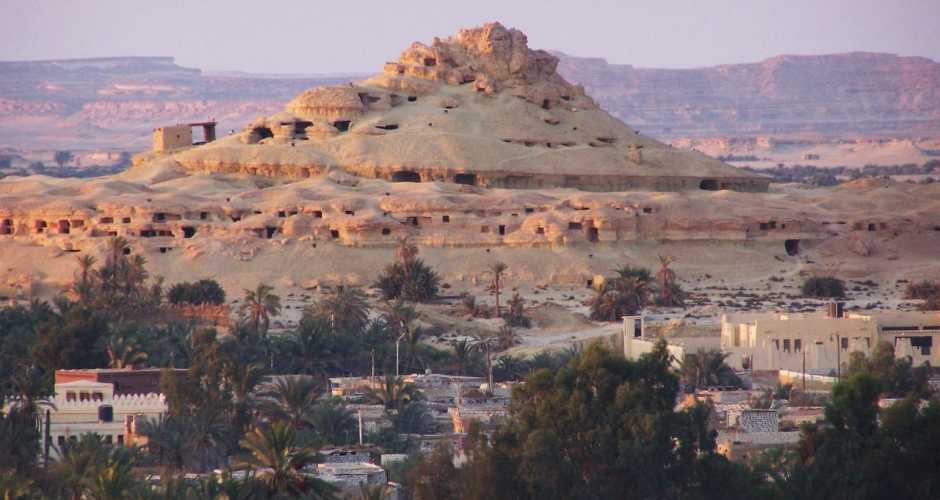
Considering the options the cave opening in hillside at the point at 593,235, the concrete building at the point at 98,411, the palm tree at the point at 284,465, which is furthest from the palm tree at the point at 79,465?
the cave opening in hillside at the point at 593,235

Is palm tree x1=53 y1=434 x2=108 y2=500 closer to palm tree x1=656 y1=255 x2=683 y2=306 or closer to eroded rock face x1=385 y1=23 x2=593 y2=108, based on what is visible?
palm tree x1=656 y1=255 x2=683 y2=306

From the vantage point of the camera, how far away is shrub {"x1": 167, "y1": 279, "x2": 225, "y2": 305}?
7178cm

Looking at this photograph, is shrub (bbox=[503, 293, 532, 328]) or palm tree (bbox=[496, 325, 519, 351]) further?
shrub (bbox=[503, 293, 532, 328])

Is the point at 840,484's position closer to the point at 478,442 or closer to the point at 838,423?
the point at 838,423

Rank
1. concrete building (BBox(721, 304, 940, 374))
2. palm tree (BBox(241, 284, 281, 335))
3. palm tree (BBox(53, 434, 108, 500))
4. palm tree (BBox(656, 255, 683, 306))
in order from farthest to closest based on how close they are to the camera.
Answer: palm tree (BBox(656, 255, 683, 306)) < palm tree (BBox(241, 284, 281, 335)) < concrete building (BBox(721, 304, 940, 374)) < palm tree (BBox(53, 434, 108, 500))

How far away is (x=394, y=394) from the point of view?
5300 cm

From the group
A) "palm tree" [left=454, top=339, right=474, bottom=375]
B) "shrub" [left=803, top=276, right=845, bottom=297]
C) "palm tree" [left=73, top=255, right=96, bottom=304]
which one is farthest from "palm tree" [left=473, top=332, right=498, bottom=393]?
"shrub" [left=803, top=276, right=845, bottom=297]

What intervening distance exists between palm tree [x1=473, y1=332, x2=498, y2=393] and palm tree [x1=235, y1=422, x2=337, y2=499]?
1664 cm

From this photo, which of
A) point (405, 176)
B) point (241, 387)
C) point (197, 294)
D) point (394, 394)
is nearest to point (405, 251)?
point (197, 294)

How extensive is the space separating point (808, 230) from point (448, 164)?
530 inches

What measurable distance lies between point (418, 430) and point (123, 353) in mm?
8988

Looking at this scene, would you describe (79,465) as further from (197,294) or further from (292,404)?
(197,294)

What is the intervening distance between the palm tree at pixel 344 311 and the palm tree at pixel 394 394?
33.0ft

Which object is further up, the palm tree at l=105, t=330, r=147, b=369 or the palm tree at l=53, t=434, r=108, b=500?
the palm tree at l=53, t=434, r=108, b=500
